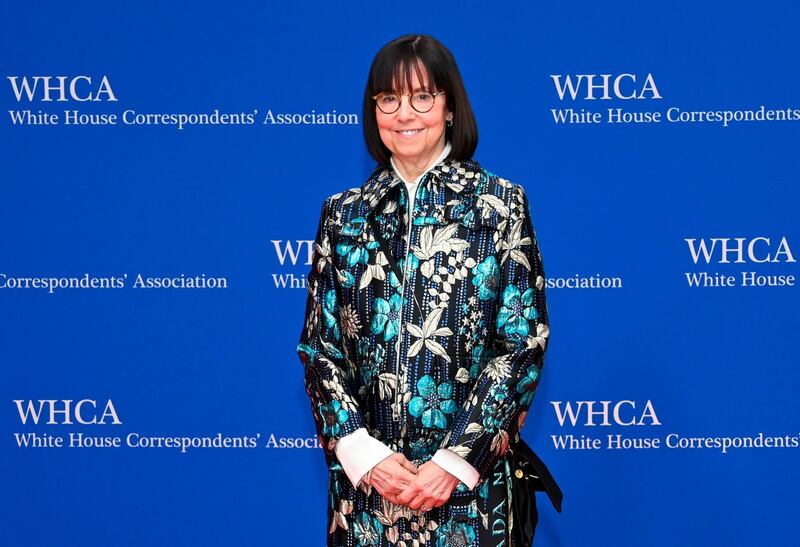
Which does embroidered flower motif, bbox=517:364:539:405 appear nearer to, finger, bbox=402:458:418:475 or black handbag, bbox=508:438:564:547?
black handbag, bbox=508:438:564:547

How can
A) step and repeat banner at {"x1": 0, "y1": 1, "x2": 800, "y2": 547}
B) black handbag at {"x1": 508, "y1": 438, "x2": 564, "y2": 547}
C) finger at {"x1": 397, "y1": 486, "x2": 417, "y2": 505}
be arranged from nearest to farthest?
finger at {"x1": 397, "y1": 486, "x2": 417, "y2": 505}, black handbag at {"x1": 508, "y1": 438, "x2": 564, "y2": 547}, step and repeat banner at {"x1": 0, "y1": 1, "x2": 800, "y2": 547}

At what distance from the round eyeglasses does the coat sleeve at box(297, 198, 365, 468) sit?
239 mm

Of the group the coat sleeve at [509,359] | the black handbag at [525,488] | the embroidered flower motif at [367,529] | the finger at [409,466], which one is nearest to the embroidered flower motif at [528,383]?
the coat sleeve at [509,359]

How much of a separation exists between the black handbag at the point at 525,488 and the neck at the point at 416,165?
0.57 meters

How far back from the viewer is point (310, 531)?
2938 mm

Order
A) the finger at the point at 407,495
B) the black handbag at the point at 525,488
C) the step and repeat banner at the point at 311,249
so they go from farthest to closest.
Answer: the step and repeat banner at the point at 311,249, the black handbag at the point at 525,488, the finger at the point at 407,495

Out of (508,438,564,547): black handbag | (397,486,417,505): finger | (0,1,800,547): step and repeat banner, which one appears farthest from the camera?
(0,1,800,547): step and repeat banner

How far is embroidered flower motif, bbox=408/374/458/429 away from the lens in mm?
1916

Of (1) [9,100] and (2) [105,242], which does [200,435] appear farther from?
(1) [9,100]

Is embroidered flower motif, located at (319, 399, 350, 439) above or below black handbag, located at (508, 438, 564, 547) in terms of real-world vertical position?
above

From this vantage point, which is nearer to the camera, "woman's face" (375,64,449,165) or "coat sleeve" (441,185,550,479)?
"coat sleeve" (441,185,550,479)

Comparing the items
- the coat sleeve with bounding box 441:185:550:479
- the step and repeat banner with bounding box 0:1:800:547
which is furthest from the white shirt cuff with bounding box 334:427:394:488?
the step and repeat banner with bounding box 0:1:800:547

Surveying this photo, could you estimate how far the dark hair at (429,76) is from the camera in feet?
6.49

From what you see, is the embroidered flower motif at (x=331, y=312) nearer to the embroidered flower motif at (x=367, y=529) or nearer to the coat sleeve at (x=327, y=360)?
the coat sleeve at (x=327, y=360)
